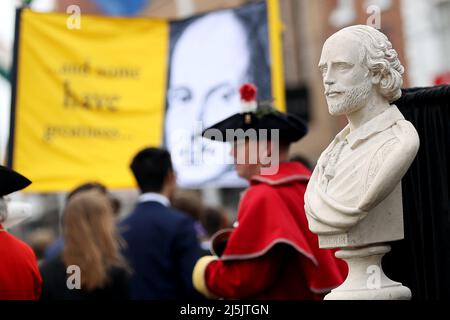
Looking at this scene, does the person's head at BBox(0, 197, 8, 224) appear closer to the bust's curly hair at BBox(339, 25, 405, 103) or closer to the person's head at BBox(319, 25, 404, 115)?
the person's head at BBox(319, 25, 404, 115)

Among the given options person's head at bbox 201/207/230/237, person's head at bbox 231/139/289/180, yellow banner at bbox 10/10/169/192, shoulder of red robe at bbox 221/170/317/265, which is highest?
yellow banner at bbox 10/10/169/192

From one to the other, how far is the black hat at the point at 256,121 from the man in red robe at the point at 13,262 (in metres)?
1.11

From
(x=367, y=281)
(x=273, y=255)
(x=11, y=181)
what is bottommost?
(x=367, y=281)

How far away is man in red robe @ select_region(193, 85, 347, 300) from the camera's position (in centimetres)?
515

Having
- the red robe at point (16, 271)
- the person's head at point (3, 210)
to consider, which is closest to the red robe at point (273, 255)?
the red robe at point (16, 271)

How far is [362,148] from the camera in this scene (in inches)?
158

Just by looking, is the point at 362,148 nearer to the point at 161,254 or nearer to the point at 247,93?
the point at 247,93

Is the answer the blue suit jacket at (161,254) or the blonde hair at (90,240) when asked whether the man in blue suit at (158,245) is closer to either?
the blue suit jacket at (161,254)

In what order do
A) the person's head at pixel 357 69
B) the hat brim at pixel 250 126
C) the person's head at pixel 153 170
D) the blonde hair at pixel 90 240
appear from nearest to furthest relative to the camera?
the person's head at pixel 357 69 < the hat brim at pixel 250 126 < the blonde hair at pixel 90 240 < the person's head at pixel 153 170

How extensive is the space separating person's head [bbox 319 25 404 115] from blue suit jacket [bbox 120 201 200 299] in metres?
2.46

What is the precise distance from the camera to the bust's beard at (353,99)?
401cm

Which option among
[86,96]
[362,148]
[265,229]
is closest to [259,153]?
[265,229]

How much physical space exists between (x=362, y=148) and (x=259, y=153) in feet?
4.66

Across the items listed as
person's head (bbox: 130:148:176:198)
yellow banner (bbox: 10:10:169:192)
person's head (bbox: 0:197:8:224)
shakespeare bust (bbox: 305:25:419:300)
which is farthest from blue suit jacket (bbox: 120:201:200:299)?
shakespeare bust (bbox: 305:25:419:300)
